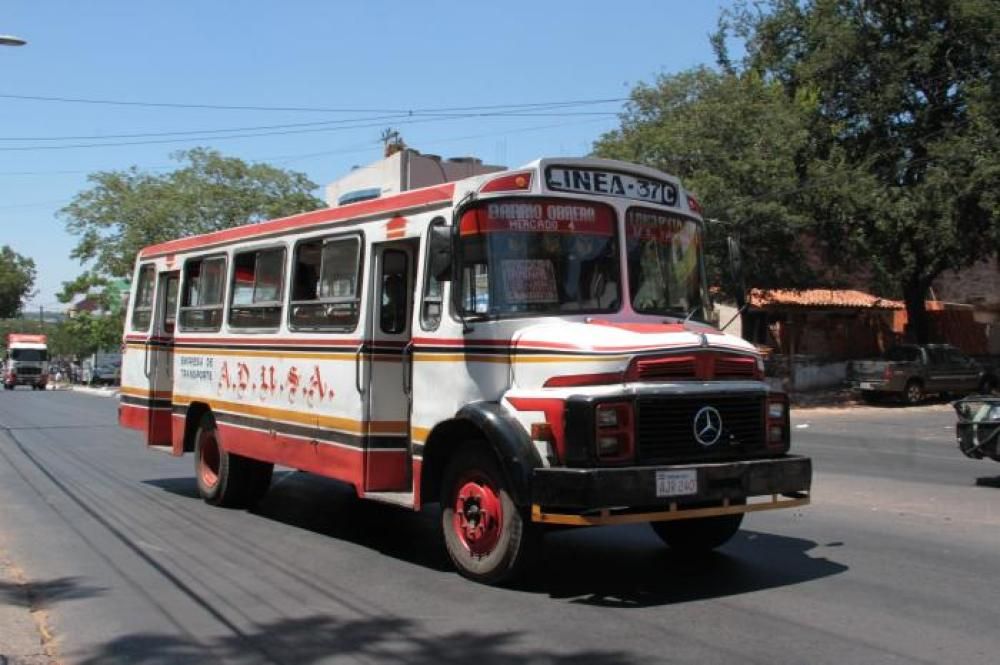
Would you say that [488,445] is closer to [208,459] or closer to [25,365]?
[208,459]

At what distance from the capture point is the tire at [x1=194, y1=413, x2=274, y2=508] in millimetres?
10258

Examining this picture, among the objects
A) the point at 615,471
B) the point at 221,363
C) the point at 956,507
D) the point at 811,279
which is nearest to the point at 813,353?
the point at 811,279

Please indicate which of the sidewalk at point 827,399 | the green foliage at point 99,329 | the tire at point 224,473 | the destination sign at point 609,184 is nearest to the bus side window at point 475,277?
the destination sign at point 609,184

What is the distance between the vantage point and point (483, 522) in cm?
665

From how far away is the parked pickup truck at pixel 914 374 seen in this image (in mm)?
28766

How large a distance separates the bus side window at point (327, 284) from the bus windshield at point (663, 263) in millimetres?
2349

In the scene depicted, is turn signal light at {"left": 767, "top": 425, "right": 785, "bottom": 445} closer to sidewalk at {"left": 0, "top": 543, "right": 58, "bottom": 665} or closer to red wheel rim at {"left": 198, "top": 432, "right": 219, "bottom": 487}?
sidewalk at {"left": 0, "top": 543, "right": 58, "bottom": 665}

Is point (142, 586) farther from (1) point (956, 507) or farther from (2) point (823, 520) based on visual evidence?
(1) point (956, 507)

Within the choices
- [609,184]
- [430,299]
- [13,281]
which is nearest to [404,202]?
[430,299]

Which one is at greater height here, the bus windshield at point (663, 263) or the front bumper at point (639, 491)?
the bus windshield at point (663, 263)

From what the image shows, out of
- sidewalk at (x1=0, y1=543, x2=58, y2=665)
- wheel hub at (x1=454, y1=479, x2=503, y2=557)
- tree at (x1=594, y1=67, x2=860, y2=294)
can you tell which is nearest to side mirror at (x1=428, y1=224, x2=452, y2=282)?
wheel hub at (x1=454, y1=479, x2=503, y2=557)

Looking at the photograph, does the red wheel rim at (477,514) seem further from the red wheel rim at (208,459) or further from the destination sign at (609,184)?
the red wheel rim at (208,459)

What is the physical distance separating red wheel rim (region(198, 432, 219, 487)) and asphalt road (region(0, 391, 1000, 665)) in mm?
318

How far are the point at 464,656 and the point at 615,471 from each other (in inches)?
57.6
